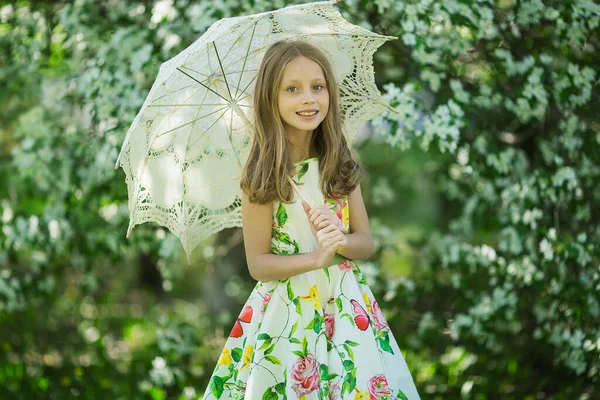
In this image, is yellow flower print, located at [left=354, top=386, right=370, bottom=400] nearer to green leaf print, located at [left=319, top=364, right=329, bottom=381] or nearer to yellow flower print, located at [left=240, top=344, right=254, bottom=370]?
green leaf print, located at [left=319, top=364, right=329, bottom=381]

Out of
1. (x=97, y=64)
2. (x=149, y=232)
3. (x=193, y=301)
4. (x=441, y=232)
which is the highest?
(x=97, y=64)

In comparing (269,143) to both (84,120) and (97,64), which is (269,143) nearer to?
(97,64)

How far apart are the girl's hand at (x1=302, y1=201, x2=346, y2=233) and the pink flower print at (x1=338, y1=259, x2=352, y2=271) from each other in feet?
0.53

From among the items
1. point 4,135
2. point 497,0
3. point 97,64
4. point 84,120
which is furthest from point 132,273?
point 497,0

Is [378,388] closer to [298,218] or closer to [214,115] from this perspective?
[298,218]

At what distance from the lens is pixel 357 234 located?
8.06 ft

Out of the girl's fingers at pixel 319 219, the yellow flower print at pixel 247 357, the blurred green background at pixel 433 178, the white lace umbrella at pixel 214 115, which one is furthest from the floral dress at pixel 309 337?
the blurred green background at pixel 433 178

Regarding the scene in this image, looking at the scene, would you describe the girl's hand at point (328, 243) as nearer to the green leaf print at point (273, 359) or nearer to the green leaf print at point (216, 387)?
the green leaf print at point (273, 359)

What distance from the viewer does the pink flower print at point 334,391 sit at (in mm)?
2248

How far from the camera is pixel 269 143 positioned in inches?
91.8

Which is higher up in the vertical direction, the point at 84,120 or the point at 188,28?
the point at 188,28

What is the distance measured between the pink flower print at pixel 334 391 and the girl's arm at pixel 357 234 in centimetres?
43

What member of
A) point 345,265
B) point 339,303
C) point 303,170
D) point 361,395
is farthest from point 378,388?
point 303,170

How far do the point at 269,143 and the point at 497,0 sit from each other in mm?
1869
